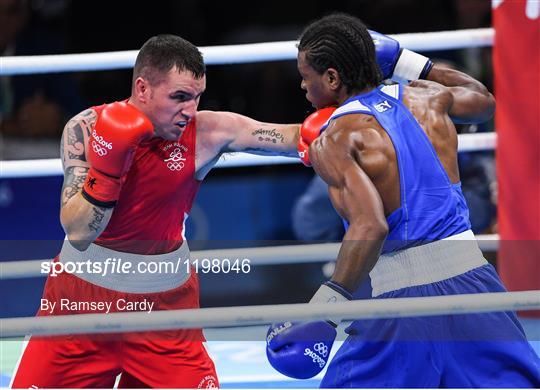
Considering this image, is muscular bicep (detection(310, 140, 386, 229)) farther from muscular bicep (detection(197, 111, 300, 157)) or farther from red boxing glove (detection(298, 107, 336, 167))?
muscular bicep (detection(197, 111, 300, 157))

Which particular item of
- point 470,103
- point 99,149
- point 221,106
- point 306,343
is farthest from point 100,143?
point 221,106

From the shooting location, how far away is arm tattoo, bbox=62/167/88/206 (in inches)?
110

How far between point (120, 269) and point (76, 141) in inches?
14.4

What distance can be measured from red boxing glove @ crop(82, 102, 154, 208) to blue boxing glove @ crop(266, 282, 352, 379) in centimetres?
62

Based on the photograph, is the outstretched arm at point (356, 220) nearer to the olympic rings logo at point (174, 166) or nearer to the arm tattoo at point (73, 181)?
the olympic rings logo at point (174, 166)

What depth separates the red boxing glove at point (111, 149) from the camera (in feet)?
8.85

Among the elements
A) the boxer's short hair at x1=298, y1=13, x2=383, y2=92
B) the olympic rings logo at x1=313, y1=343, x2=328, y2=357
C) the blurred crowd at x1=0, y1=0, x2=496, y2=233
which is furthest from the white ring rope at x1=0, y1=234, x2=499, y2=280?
the blurred crowd at x1=0, y1=0, x2=496, y2=233

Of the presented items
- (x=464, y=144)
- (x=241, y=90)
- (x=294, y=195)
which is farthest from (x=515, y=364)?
(x=241, y=90)

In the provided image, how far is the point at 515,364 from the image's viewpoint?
2.45 metres

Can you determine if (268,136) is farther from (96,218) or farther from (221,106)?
(221,106)

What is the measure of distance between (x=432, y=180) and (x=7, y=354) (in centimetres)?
190

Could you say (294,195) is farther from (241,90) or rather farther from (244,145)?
(244,145)

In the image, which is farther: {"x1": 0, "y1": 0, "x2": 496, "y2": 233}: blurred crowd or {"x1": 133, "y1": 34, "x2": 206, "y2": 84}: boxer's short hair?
{"x1": 0, "y1": 0, "x2": 496, "y2": 233}: blurred crowd

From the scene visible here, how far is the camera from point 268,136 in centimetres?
303
